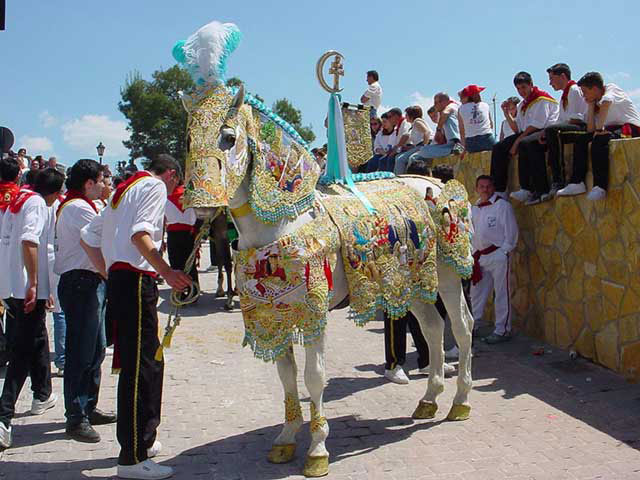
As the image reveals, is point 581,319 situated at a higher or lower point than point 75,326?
lower

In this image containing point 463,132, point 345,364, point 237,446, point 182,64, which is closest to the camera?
point 182,64

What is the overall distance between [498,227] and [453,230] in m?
2.55

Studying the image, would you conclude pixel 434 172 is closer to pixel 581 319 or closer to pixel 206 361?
pixel 581 319

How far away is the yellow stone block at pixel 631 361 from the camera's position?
6.08 meters

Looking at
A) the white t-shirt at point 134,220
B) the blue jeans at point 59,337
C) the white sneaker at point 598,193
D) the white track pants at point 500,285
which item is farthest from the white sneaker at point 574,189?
the blue jeans at point 59,337

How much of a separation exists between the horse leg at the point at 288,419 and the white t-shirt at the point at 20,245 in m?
2.23

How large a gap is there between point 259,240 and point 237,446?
68.4 inches

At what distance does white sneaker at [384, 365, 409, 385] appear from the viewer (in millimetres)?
6703

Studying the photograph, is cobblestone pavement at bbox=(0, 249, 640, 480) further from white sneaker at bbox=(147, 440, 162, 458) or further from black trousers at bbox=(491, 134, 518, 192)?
black trousers at bbox=(491, 134, 518, 192)

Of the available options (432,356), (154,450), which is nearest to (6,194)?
(154,450)

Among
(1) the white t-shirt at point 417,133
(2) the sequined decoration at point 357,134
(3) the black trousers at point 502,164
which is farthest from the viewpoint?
(1) the white t-shirt at point 417,133

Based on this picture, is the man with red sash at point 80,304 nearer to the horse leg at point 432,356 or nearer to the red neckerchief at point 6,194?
the red neckerchief at point 6,194

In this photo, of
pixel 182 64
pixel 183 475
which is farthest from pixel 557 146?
pixel 183 475

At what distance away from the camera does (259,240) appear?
441cm
